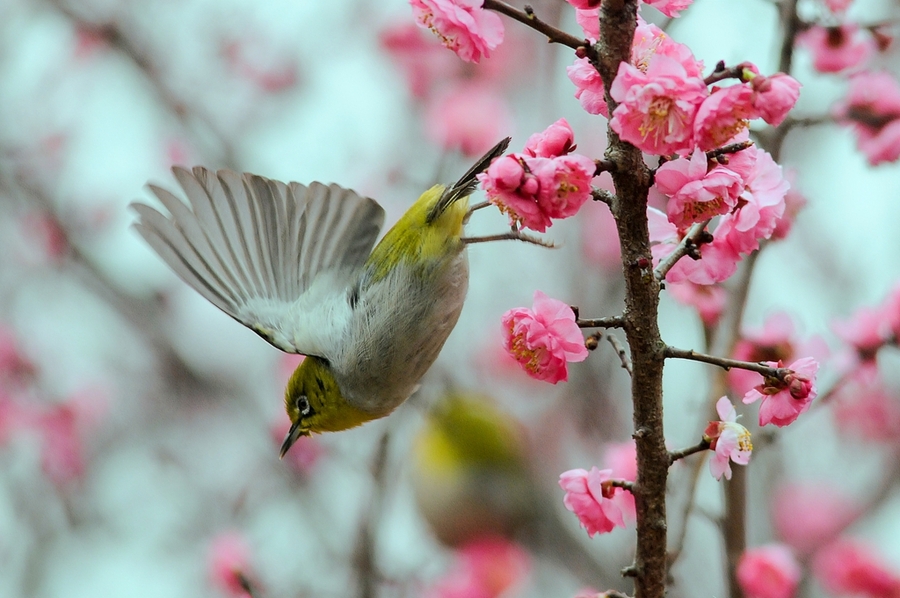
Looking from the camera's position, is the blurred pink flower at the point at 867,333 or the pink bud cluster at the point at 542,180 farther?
the blurred pink flower at the point at 867,333

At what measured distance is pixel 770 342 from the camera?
2465 millimetres

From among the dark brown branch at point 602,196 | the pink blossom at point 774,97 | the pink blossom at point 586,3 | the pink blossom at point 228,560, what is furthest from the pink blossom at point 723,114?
the pink blossom at point 228,560

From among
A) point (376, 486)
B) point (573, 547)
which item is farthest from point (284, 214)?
point (573, 547)

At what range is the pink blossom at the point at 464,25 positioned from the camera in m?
1.50

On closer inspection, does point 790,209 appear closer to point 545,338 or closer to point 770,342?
point 770,342

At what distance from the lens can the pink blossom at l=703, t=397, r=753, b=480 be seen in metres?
1.38

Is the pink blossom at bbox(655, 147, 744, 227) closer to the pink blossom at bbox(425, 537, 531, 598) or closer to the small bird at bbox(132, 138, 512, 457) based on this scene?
the small bird at bbox(132, 138, 512, 457)

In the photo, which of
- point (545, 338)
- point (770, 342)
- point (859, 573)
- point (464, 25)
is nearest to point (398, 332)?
point (770, 342)

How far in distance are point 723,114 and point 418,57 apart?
490 cm

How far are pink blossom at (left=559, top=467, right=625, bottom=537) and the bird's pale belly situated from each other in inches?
53.3

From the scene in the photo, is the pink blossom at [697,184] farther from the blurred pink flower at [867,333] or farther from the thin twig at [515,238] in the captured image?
the blurred pink flower at [867,333]

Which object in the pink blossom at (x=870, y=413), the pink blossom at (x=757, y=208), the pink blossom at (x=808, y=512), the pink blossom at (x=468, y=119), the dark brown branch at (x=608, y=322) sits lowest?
the dark brown branch at (x=608, y=322)

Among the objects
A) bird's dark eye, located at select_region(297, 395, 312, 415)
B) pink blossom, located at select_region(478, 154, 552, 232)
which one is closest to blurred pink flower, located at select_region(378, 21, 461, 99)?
bird's dark eye, located at select_region(297, 395, 312, 415)

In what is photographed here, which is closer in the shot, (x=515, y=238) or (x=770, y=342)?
(x=515, y=238)
